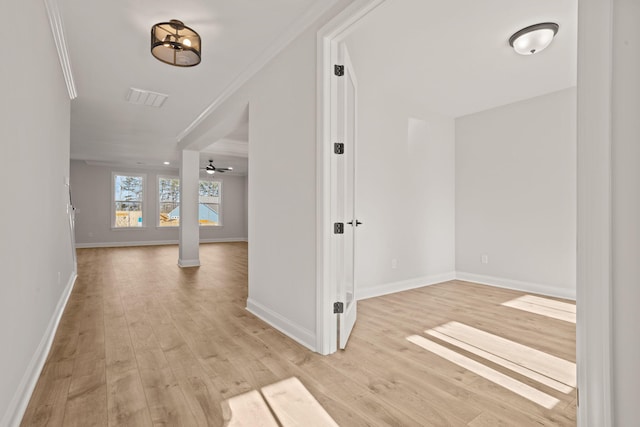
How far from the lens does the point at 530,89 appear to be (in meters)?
3.95

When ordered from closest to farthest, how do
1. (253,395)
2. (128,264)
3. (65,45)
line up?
(253,395)
(65,45)
(128,264)

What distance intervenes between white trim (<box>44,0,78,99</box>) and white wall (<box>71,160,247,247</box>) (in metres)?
7.09

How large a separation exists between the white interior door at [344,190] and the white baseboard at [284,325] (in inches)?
8.9

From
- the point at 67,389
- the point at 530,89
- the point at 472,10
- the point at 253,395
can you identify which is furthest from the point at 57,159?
the point at 530,89

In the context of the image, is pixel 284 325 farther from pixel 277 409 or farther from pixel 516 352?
pixel 516 352

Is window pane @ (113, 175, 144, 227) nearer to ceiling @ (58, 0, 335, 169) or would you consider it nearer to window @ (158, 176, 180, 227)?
window @ (158, 176, 180, 227)

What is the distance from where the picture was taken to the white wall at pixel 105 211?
956 cm

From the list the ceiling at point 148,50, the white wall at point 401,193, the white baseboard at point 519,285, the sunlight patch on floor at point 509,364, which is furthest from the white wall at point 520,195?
the ceiling at point 148,50

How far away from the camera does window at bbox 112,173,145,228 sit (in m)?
10.1

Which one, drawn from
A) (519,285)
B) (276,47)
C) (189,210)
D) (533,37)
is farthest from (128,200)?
(533,37)

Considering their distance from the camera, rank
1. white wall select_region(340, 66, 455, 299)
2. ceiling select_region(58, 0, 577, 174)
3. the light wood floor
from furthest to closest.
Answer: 1. white wall select_region(340, 66, 455, 299)
2. ceiling select_region(58, 0, 577, 174)
3. the light wood floor

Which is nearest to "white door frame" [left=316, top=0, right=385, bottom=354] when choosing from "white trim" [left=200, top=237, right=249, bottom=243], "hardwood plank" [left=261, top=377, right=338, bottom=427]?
"hardwood plank" [left=261, top=377, right=338, bottom=427]

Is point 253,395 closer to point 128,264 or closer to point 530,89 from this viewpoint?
point 530,89

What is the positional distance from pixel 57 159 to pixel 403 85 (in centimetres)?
387
